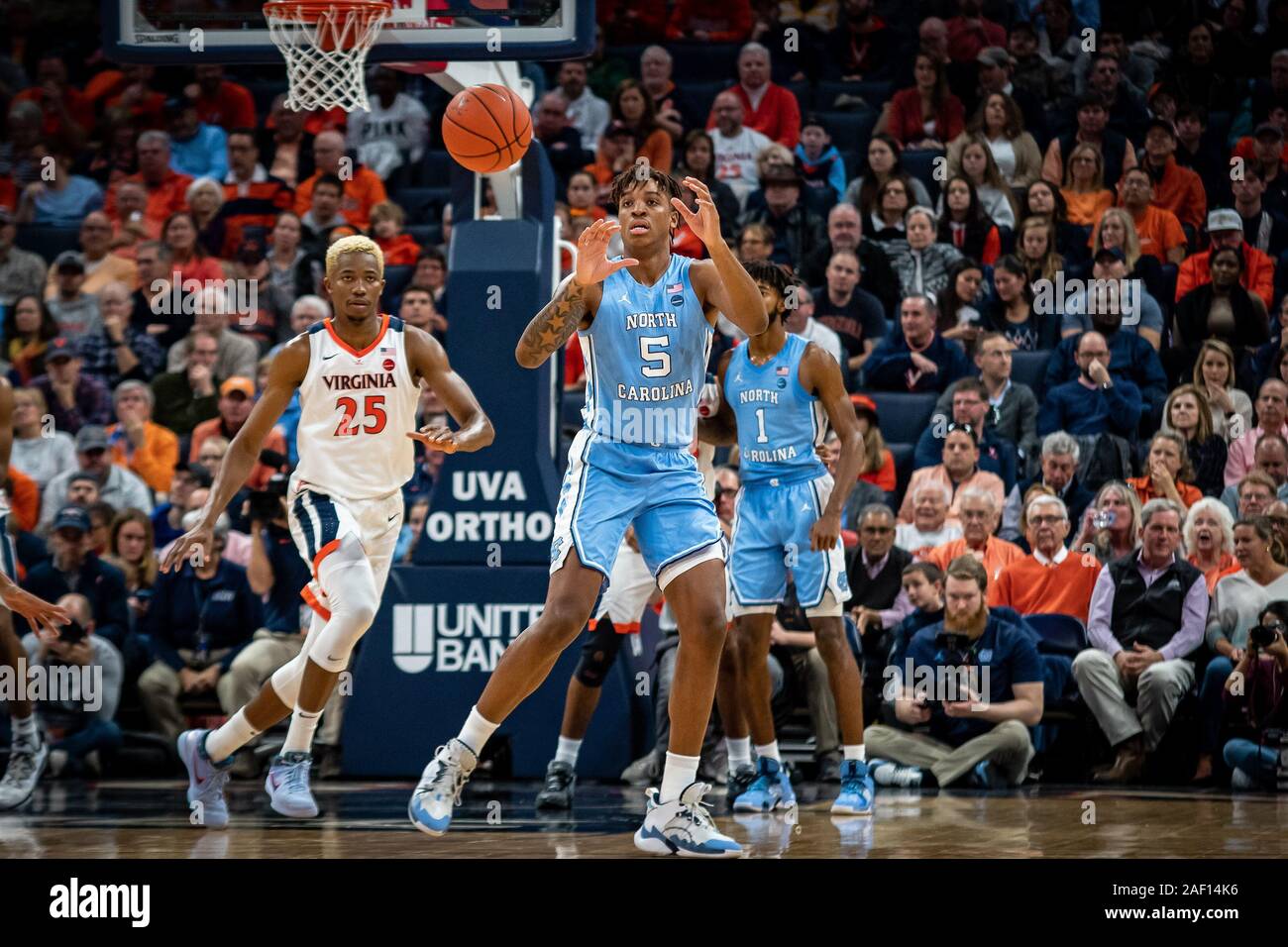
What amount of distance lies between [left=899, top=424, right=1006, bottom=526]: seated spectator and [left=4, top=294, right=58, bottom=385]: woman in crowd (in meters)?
5.78

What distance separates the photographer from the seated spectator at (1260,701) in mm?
8023

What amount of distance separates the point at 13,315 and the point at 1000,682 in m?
7.17

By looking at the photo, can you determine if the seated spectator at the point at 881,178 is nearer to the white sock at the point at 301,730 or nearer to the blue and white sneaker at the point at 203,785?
the white sock at the point at 301,730

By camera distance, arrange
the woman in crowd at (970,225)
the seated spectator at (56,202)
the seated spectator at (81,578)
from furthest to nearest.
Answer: the seated spectator at (56,202) < the woman in crowd at (970,225) < the seated spectator at (81,578)

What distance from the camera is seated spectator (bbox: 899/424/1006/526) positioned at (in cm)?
952

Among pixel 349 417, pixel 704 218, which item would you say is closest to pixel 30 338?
pixel 349 417

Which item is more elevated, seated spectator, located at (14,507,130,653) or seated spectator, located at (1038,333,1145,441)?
seated spectator, located at (1038,333,1145,441)

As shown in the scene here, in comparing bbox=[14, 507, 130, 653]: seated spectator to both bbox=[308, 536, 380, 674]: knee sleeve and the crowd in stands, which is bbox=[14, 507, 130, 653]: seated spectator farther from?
bbox=[308, 536, 380, 674]: knee sleeve

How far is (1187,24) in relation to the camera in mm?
12891

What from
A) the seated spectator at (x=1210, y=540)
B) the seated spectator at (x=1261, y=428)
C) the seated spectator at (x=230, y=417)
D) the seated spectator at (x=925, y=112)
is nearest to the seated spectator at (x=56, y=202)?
the seated spectator at (x=230, y=417)

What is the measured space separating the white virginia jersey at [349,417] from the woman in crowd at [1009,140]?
19.6ft

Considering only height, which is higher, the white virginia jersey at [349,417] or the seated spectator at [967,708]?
the white virginia jersey at [349,417]

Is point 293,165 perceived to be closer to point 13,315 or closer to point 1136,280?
point 13,315

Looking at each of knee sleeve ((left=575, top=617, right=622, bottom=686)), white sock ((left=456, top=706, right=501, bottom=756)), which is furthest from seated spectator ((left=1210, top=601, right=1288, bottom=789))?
white sock ((left=456, top=706, right=501, bottom=756))
